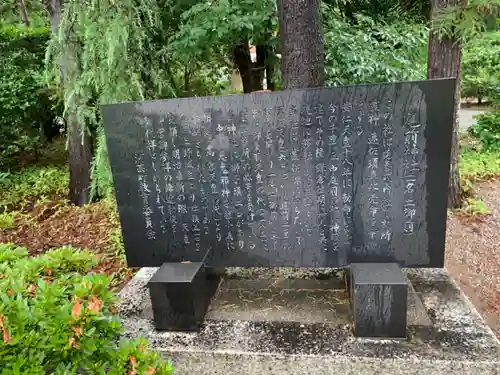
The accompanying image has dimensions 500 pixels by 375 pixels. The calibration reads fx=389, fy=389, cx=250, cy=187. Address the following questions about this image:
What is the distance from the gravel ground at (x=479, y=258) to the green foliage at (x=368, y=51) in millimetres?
1781

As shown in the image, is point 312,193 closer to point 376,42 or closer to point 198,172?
point 198,172

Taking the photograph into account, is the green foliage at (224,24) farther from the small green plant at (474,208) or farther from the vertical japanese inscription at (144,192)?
the small green plant at (474,208)

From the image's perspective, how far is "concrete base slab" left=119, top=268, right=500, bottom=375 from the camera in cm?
197

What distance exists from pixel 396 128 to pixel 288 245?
94 centimetres

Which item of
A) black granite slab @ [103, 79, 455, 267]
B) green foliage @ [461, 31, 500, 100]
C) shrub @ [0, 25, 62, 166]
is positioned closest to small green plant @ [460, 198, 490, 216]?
black granite slab @ [103, 79, 455, 267]

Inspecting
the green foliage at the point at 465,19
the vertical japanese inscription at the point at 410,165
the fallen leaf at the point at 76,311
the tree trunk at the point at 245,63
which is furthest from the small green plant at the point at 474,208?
the fallen leaf at the point at 76,311

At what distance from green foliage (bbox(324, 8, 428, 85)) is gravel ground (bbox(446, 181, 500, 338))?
5.84ft

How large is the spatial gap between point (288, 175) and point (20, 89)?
6.22 m

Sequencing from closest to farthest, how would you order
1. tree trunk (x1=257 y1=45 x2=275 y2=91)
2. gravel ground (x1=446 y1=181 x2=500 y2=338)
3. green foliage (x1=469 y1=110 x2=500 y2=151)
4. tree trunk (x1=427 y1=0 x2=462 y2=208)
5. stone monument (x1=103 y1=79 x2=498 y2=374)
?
stone monument (x1=103 y1=79 x2=498 y2=374) < gravel ground (x1=446 y1=181 x2=500 y2=338) < tree trunk (x1=427 y1=0 x2=462 y2=208) < tree trunk (x1=257 y1=45 x2=275 y2=91) < green foliage (x1=469 y1=110 x2=500 y2=151)

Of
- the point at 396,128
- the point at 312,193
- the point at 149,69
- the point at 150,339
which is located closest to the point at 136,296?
the point at 150,339

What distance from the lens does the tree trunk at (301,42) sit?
3.28 m

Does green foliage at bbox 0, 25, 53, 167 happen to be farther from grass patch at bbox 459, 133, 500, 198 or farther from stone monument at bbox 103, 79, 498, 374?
grass patch at bbox 459, 133, 500, 198

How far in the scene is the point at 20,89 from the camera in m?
6.68

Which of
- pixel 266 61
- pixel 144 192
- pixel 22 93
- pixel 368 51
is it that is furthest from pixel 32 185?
pixel 368 51
